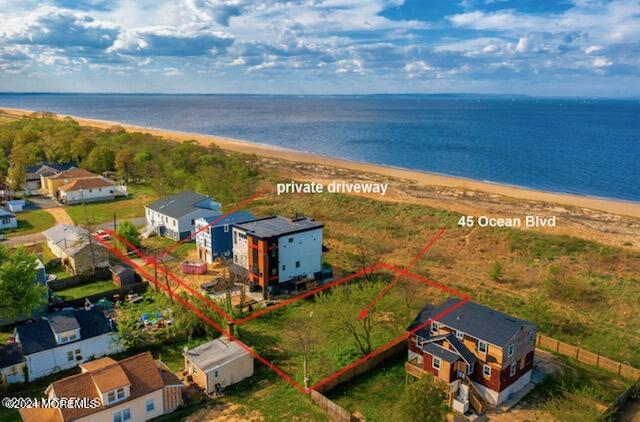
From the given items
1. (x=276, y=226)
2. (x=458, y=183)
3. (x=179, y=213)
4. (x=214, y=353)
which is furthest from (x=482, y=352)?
(x=458, y=183)

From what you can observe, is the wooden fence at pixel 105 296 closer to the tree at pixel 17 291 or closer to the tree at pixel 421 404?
the tree at pixel 17 291

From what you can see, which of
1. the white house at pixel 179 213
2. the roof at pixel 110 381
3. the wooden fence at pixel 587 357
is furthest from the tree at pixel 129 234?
the wooden fence at pixel 587 357

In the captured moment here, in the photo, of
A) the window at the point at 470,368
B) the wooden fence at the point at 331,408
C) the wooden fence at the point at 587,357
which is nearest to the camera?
the wooden fence at the point at 331,408

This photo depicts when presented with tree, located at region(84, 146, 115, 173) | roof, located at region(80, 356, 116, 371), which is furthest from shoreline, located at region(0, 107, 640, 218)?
roof, located at region(80, 356, 116, 371)

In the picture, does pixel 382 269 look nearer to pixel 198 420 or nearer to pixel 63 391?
pixel 198 420

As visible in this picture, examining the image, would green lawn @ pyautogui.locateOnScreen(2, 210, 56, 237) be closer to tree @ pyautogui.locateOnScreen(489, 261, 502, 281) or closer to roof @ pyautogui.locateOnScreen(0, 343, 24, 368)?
roof @ pyautogui.locateOnScreen(0, 343, 24, 368)
